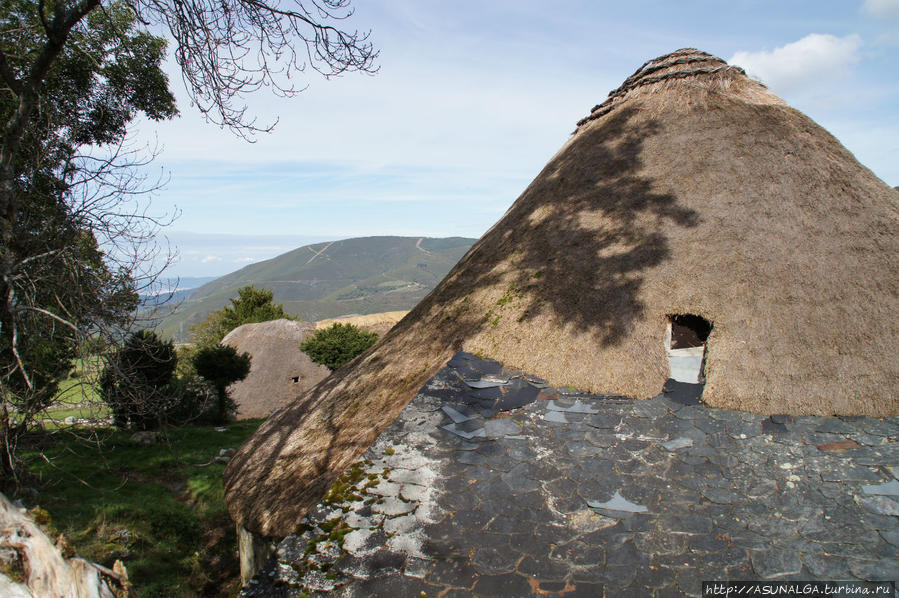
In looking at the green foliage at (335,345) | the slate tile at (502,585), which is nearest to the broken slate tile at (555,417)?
the slate tile at (502,585)

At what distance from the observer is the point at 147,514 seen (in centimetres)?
1049

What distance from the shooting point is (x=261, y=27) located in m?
7.54

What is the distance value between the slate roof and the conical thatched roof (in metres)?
0.52

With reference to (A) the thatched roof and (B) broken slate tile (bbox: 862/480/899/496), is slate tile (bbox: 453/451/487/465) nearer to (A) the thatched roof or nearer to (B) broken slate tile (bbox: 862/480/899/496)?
(B) broken slate tile (bbox: 862/480/899/496)

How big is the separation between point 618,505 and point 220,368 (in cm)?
2167

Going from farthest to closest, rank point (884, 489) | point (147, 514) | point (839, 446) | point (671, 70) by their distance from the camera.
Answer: point (147, 514), point (671, 70), point (839, 446), point (884, 489)

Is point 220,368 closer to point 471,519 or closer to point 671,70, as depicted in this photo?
point 471,519

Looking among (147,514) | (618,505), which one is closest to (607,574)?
(618,505)

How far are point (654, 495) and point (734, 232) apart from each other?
156 inches

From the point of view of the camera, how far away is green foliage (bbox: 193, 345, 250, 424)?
69.9 ft

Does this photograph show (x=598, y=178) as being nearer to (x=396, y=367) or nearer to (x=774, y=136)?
(x=774, y=136)

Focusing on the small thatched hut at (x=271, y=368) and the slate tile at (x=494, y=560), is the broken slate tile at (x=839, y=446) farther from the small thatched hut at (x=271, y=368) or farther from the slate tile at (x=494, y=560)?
the small thatched hut at (x=271, y=368)

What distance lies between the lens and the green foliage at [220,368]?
2130cm

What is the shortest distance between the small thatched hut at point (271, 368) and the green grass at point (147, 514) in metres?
10.1
